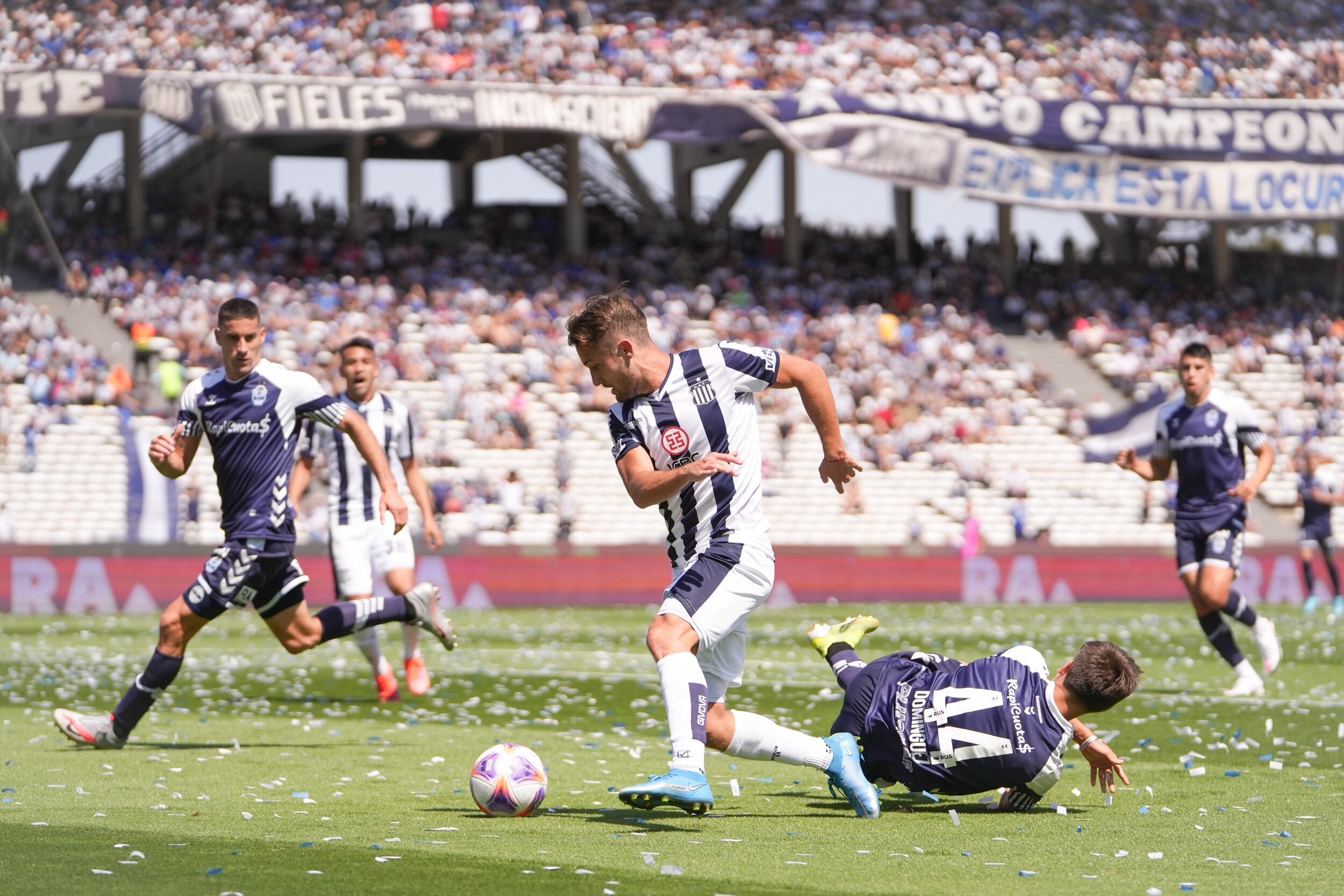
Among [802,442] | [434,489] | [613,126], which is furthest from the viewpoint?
[613,126]

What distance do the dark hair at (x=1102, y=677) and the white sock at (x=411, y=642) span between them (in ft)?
21.9

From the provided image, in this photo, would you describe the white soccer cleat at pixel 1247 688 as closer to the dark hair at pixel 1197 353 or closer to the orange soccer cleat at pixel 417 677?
the dark hair at pixel 1197 353

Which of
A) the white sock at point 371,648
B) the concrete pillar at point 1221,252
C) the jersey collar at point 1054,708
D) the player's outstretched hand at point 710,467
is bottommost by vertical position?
the white sock at point 371,648

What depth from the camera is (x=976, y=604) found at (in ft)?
87.9

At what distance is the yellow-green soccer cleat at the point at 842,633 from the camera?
778 centimetres

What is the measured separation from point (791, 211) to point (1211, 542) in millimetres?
30056

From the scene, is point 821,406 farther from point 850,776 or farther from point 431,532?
point 431,532

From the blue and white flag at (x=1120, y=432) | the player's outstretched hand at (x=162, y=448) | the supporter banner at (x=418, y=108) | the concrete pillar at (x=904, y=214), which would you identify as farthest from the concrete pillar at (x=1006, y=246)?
the player's outstretched hand at (x=162, y=448)

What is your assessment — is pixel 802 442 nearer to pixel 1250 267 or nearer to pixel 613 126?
pixel 613 126

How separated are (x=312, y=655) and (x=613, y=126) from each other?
20.6 meters

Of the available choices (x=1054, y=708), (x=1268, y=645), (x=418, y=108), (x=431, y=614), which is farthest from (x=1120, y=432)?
(x=1054, y=708)

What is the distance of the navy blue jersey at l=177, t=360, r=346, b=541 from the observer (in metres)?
9.51

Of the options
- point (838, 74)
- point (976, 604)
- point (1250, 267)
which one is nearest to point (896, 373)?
point (838, 74)

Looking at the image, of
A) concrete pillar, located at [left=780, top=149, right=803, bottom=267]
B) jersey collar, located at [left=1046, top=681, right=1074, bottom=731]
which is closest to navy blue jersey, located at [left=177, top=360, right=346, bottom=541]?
jersey collar, located at [left=1046, top=681, right=1074, bottom=731]
